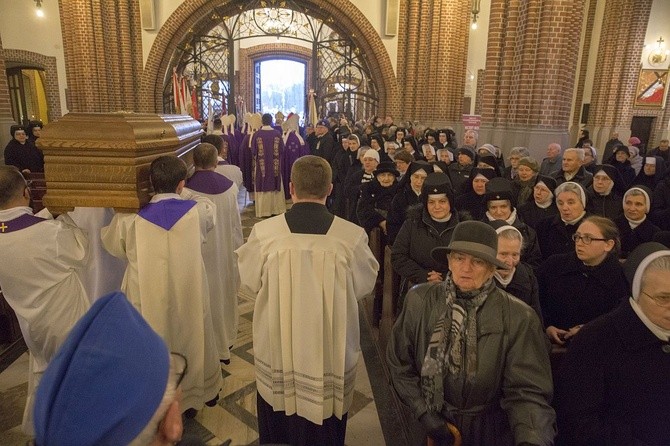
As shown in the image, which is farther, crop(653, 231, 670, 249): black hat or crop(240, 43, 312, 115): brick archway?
crop(240, 43, 312, 115): brick archway

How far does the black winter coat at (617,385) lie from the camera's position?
182 cm

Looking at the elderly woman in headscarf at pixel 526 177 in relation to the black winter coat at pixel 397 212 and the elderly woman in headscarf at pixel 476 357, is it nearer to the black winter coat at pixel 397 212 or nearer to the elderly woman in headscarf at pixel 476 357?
the black winter coat at pixel 397 212

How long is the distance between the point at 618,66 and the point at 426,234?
13.2m

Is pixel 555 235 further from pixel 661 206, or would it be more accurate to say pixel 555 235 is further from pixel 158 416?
pixel 158 416

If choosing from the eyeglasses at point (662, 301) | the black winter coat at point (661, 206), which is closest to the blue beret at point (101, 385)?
the eyeglasses at point (662, 301)

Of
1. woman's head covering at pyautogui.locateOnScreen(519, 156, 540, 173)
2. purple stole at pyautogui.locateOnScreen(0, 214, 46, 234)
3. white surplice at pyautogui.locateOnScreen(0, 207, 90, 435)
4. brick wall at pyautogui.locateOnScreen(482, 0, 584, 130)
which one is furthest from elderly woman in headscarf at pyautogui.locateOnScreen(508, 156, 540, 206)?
purple stole at pyautogui.locateOnScreen(0, 214, 46, 234)

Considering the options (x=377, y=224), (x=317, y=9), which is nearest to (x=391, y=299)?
(x=377, y=224)

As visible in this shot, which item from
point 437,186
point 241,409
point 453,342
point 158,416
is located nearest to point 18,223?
point 241,409

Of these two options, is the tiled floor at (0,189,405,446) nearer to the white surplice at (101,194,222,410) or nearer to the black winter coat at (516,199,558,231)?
the white surplice at (101,194,222,410)

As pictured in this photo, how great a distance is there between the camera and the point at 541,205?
436cm

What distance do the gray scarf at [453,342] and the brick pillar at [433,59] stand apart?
12797 millimetres

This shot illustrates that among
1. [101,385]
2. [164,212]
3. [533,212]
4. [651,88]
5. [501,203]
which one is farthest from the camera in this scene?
[651,88]

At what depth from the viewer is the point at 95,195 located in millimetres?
2484

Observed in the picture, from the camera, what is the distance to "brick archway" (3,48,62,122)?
1484 centimetres
